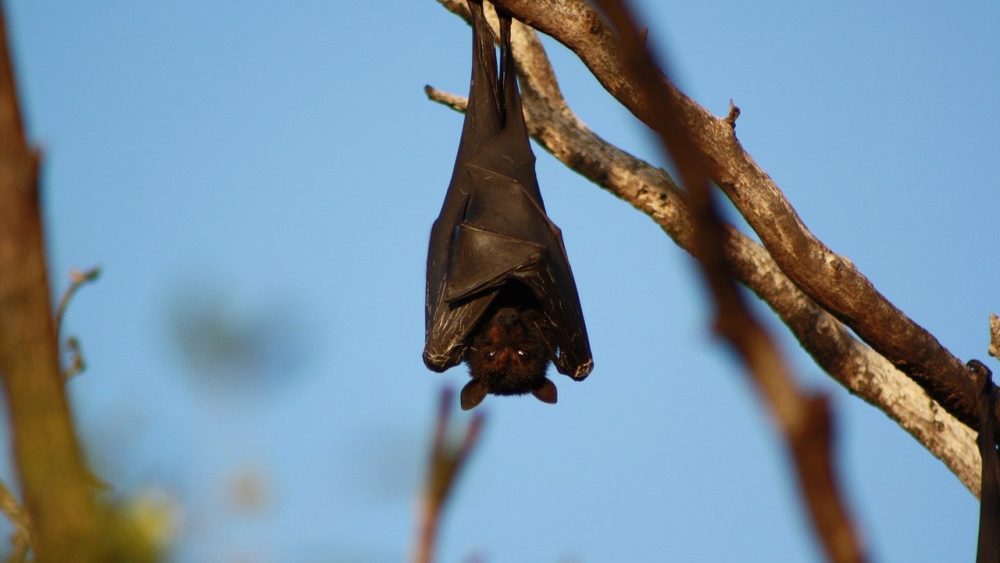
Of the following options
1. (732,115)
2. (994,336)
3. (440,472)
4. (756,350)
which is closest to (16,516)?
(440,472)

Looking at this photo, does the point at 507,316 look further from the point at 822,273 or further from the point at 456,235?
the point at 822,273

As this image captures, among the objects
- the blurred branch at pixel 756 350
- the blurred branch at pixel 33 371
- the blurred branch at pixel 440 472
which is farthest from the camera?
the blurred branch at pixel 440 472

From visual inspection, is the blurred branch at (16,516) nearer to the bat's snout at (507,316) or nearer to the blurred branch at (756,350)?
the blurred branch at (756,350)

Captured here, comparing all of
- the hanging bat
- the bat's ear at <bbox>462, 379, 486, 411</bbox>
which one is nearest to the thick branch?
the hanging bat

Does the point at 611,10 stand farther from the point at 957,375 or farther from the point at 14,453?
the point at 957,375

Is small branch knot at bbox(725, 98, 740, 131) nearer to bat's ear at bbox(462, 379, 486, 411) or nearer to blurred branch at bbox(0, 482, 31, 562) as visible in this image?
bat's ear at bbox(462, 379, 486, 411)

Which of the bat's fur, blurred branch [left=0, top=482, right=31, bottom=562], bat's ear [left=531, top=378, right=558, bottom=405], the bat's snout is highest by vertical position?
the bat's snout

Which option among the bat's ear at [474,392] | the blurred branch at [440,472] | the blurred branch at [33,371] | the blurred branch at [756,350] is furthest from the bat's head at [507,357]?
the blurred branch at [756,350]
